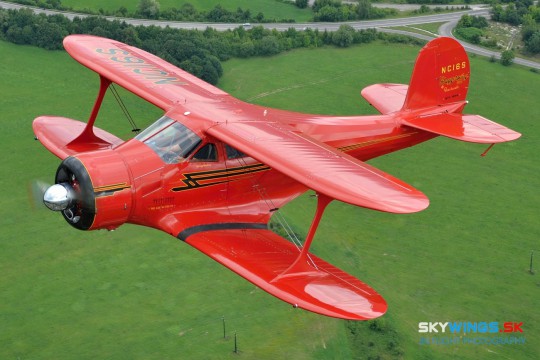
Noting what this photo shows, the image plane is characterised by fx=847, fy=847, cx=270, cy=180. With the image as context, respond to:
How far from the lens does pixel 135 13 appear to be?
63.8 m

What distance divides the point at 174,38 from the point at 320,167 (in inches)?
1399

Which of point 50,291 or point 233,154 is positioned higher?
point 233,154

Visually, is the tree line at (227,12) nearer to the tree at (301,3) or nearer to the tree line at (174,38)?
the tree at (301,3)

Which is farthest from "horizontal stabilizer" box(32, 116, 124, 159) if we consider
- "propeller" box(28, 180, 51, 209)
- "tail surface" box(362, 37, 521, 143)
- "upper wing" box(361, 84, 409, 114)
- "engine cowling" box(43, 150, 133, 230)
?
"tail surface" box(362, 37, 521, 143)

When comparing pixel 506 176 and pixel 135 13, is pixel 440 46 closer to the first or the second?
pixel 506 176

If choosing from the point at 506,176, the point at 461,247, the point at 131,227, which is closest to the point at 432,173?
the point at 506,176

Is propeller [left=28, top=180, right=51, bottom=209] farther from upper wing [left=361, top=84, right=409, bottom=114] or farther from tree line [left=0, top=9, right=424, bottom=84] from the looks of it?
tree line [left=0, top=9, right=424, bottom=84]

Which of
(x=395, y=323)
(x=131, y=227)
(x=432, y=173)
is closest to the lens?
(x=395, y=323)

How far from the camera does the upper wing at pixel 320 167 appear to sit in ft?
66.6

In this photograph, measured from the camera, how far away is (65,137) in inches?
1102

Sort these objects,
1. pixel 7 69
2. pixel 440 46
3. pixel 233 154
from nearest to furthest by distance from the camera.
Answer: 1. pixel 233 154
2. pixel 440 46
3. pixel 7 69

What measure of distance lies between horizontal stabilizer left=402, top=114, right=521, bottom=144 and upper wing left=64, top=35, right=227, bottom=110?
701 cm

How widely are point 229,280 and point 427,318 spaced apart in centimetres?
784

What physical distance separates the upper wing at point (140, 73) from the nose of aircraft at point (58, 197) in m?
4.59
